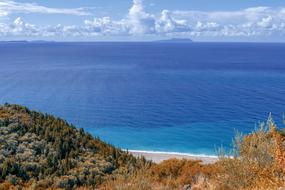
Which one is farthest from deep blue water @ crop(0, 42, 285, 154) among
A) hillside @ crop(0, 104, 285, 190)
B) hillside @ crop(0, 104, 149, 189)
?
hillside @ crop(0, 104, 285, 190)

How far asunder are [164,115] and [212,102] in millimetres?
12932

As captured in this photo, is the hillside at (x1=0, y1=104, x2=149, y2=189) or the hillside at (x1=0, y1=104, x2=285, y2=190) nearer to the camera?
the hillside at (x1=0, y1=104, x2=285, y2=190)

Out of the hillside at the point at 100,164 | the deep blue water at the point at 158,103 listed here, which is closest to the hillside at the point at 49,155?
the hillside at the point at 100,164

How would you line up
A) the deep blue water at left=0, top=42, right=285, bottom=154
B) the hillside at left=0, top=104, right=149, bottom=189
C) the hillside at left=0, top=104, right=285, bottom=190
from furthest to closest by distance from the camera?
1. the deep blue water at left=0, top=42, right=285, bottom=154
2. the hillside at left=0, top=104, right=149, bottom=189
3. the hillside at left=0, top=104, right=285, bottom=190

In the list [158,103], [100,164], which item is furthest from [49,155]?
[158,103]

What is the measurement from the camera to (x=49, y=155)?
843 inches

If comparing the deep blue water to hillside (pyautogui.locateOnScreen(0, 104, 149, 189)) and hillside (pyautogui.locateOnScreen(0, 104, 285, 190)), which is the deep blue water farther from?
hillside (pyautogui.locateOnScreen(0, 104, 285, 190))

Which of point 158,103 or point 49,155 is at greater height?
point 158,103

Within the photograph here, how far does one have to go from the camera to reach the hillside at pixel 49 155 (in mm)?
18702

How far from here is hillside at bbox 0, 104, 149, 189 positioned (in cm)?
1870

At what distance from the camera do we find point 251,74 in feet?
337

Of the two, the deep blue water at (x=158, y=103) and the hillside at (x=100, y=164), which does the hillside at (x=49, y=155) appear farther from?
the deep blue water at (x=158, y=103)

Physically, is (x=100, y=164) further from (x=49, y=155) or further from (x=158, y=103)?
(x=158, y=103)

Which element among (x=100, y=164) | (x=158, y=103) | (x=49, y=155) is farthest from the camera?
(x=158, y=103)
